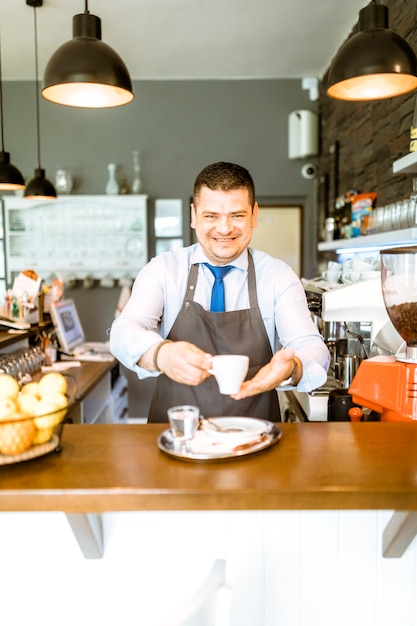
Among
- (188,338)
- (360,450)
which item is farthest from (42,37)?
(360,450)

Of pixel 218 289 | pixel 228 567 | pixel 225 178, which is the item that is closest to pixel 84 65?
pixel 225 178

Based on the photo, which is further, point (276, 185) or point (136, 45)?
point (276, 185)

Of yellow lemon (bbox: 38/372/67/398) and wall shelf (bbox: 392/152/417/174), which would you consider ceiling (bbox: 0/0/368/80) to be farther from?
yellow lemon (bbox: 38/372/67/398)

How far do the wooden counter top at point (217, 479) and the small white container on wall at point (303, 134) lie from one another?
452 cm

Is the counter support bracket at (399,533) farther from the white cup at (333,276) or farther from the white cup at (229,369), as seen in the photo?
the white cup at (333,276)

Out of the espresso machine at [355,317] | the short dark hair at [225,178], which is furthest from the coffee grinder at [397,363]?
the short dark hair at [225,178]

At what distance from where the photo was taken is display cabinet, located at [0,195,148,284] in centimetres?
554

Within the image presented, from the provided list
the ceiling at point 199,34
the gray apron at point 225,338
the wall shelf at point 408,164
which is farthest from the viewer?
the ceiling at point 199,34

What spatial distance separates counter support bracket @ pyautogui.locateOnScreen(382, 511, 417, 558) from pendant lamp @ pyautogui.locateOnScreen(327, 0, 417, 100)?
1365mm

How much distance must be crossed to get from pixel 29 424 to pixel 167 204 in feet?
15.3

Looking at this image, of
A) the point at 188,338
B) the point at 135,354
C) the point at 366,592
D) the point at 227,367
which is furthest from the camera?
the point at 188,338

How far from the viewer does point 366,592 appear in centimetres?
140

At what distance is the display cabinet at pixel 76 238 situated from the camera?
5.54 metres

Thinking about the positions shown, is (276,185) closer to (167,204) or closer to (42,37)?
(167,204)
